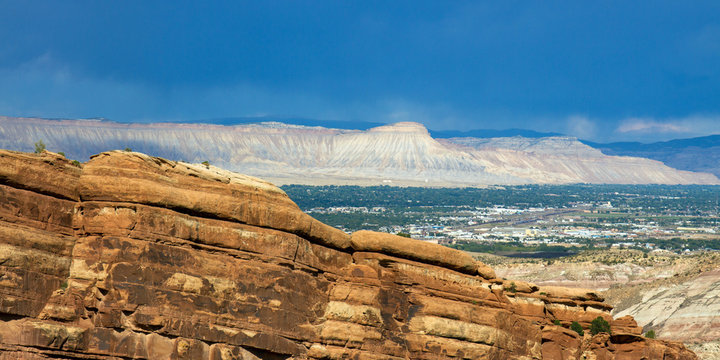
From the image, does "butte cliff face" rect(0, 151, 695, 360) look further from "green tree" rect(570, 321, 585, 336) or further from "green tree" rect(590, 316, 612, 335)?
"green tree" rect(590, 316, 612, 335)

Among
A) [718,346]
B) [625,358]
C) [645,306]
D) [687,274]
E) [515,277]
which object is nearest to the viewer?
[625,358]

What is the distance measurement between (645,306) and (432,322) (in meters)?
63.3

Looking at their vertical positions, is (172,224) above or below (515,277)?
above

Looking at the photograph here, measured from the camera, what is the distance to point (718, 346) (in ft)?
236

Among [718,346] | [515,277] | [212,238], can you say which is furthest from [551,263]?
[212,238]

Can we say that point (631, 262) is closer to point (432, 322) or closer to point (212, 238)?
point (432, 322)

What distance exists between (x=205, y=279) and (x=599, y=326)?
2659 cm

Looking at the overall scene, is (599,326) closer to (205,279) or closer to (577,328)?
(577,328)

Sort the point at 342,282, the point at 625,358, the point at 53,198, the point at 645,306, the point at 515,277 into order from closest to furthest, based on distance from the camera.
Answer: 1. the point at 53,198
2. the point at 342,282
3. the point at 625,358
4. the point at 645,306
5. the point at 515,277

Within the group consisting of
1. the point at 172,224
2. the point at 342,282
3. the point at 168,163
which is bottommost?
the point at 342,282

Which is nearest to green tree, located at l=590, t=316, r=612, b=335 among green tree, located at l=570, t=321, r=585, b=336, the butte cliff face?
green tree, located at l=570, t=321, r=585, b=336

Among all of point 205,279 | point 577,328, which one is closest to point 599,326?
point 577,328

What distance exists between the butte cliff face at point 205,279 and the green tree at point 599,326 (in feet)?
17.3

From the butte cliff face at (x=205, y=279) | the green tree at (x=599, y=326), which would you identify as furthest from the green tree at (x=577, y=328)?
the butte cliff face at (x=205, y=279)
